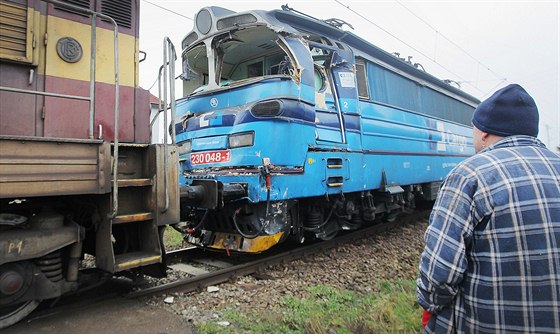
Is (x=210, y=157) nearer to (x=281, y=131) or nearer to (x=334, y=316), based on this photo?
(x=281, y=131)

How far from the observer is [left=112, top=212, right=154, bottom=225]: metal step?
11.3 ft

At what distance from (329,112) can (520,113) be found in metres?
4.28

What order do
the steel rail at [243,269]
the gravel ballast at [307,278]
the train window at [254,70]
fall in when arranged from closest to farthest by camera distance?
the gravel ballast at [307,278], the steel rail at [243,269], the train window at [254,70]

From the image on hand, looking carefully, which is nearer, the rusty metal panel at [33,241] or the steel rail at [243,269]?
the rusty metal panel at [33,241]

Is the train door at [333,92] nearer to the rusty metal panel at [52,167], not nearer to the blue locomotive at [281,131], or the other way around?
the blue locomotive at [281,131]

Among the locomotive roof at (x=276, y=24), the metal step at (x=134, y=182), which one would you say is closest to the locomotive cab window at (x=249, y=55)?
the locomotive roof at (x=276, y=24)

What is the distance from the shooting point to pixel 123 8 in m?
3.94

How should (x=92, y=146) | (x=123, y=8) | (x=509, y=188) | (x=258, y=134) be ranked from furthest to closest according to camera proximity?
(x=258, y=134) < (x=123, y=8) < (x=92, y=146) < (x=509, y=188)

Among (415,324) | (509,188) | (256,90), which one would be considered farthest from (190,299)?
(509,188)

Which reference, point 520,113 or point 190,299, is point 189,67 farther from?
point 520,113

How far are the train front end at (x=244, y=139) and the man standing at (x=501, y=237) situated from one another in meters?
3.22

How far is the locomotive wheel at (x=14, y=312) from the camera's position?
3105mm

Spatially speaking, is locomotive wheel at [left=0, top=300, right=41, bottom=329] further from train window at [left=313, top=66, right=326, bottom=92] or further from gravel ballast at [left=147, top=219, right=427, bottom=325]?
train window at [left=313, top=66, right=326, bottom=92]

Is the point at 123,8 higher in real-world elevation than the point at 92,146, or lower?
higher
